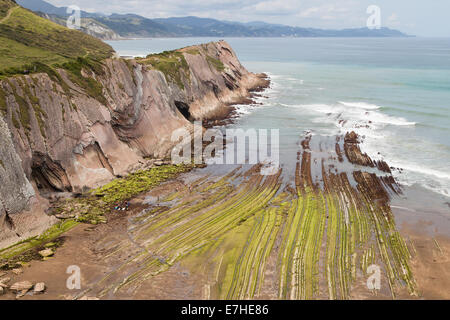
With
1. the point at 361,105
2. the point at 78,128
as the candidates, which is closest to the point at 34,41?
the point at 78,128

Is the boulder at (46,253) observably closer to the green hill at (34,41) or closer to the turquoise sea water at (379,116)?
the turquoise sea water at (379,116)

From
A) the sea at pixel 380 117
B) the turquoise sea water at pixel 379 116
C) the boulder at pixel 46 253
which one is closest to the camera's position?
the boulder at pixel 46 253

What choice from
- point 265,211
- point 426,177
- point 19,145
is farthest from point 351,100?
point 19,145

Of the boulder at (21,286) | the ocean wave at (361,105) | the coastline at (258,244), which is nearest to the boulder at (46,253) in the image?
the coastline at (258,244)

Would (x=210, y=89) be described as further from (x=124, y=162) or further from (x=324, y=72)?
(x=324, y=72)

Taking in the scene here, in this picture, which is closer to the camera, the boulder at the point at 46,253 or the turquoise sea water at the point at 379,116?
the boulder at the point at 46,253
